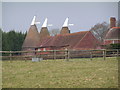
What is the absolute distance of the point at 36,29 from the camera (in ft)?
173

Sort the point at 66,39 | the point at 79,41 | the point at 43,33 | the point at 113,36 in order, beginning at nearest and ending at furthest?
the point at 79,41 < the point at 66,39 < the point at 113,36 < the point at 43,33

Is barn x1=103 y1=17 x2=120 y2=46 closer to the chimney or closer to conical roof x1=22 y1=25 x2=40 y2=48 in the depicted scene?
the chimney

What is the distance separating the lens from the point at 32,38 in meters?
50.6

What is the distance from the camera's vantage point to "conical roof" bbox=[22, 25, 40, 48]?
1962 inches

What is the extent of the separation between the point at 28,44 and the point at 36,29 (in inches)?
177

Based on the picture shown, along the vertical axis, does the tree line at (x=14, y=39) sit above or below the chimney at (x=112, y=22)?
below

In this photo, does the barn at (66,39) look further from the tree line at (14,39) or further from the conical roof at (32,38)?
the tree line at (14,39)

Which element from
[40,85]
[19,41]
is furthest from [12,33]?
[40,85]

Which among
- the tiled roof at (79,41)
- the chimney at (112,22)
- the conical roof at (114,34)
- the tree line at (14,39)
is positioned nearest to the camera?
the tiled roof at (79,41)

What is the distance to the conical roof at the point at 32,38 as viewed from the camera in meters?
49.8

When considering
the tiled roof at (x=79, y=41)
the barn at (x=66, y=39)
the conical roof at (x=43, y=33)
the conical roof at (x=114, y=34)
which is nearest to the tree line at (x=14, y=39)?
the barn at (x=66, y=39)

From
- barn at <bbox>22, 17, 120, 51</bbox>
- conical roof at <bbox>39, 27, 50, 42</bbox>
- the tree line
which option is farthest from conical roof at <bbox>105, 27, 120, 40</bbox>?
the tree line

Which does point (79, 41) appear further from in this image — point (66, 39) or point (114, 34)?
point (114, 34)

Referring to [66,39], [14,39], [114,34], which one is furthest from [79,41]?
[14,39]
